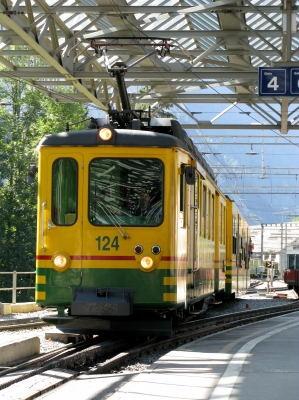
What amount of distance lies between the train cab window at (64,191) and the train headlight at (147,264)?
103 cm

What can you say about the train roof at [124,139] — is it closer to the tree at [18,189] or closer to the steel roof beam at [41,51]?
the steel roof beam at [41,51]

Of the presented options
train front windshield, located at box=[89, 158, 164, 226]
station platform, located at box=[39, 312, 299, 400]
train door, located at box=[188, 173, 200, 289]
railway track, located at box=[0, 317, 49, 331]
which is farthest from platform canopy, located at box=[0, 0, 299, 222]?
station platform, located at box=[39, 312, 299, 400]

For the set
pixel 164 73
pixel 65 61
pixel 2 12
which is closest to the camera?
pixel 2 12

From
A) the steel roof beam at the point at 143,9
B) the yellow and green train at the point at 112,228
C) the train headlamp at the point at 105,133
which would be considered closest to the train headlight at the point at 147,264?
the yellow and green train at the point at 112,228

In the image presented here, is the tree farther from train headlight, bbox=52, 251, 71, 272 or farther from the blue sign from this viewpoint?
train headlight, bbox=52, 251, 71, 272

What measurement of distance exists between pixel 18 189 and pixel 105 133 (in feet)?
88.6

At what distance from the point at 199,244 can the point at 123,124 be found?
2.25 meters

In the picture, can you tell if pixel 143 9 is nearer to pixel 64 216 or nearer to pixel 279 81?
pixel 279 81

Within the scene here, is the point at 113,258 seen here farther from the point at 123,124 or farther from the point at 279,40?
the point at 279,40

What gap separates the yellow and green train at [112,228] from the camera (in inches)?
381

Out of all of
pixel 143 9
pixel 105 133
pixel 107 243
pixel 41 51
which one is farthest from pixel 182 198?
pixel 41 51

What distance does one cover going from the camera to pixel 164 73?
19.9m

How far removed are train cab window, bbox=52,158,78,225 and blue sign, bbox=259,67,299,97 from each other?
821cm

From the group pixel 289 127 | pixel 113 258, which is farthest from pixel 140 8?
pixel 289 127
